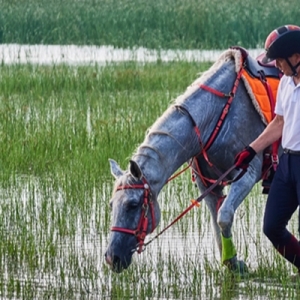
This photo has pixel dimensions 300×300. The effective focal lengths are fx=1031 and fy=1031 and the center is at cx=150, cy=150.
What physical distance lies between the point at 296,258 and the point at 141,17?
19.3 m

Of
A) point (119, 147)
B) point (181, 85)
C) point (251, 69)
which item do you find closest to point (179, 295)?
point (251, 69)

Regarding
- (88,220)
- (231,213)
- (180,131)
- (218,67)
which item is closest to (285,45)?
(180,131)

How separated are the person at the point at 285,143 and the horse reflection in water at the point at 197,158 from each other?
382 mm

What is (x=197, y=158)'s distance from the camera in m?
6.92

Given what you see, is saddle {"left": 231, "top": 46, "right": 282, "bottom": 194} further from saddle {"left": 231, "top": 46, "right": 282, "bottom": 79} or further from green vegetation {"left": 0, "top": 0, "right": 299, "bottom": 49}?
green vegetation {"left": 0, "top": 0, "right": 299, "bottom": 49}

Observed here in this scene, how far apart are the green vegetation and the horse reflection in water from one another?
632 inches

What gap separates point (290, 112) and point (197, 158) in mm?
1081

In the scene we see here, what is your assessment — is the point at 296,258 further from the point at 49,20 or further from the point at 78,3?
the point at 78,3

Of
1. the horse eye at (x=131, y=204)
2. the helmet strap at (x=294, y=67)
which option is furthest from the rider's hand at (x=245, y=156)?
the horse eye at (x=131, y=204)

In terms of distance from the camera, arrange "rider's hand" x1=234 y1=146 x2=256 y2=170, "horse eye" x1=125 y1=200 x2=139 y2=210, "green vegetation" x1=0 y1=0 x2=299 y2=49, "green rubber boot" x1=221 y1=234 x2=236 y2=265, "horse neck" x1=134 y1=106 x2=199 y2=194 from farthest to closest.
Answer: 1. "green vegetation" x1=0 y1=0 x2=299 y2=49
2. "green rubber boot" x1=221 y1=234 x2=236 y2=265
3. "rider's hand" x1=234 y1=146 x2=256 y2=170
4. "horse neck" x1=134 y1=106 x2=199 y2=194
5. "horse eye" x1=125 y1=200 x2=139 y2=210

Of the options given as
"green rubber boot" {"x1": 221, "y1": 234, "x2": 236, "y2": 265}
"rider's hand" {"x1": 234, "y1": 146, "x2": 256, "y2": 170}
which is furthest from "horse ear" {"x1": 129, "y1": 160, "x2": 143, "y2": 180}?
"green rubber boot" {"x1": 221, "y1": 234, "x2": 236, "y2": 265}

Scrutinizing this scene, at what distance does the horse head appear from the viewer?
5.97 meters

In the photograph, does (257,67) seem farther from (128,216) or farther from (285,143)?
(128,216)

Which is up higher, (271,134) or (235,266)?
(271,134)
